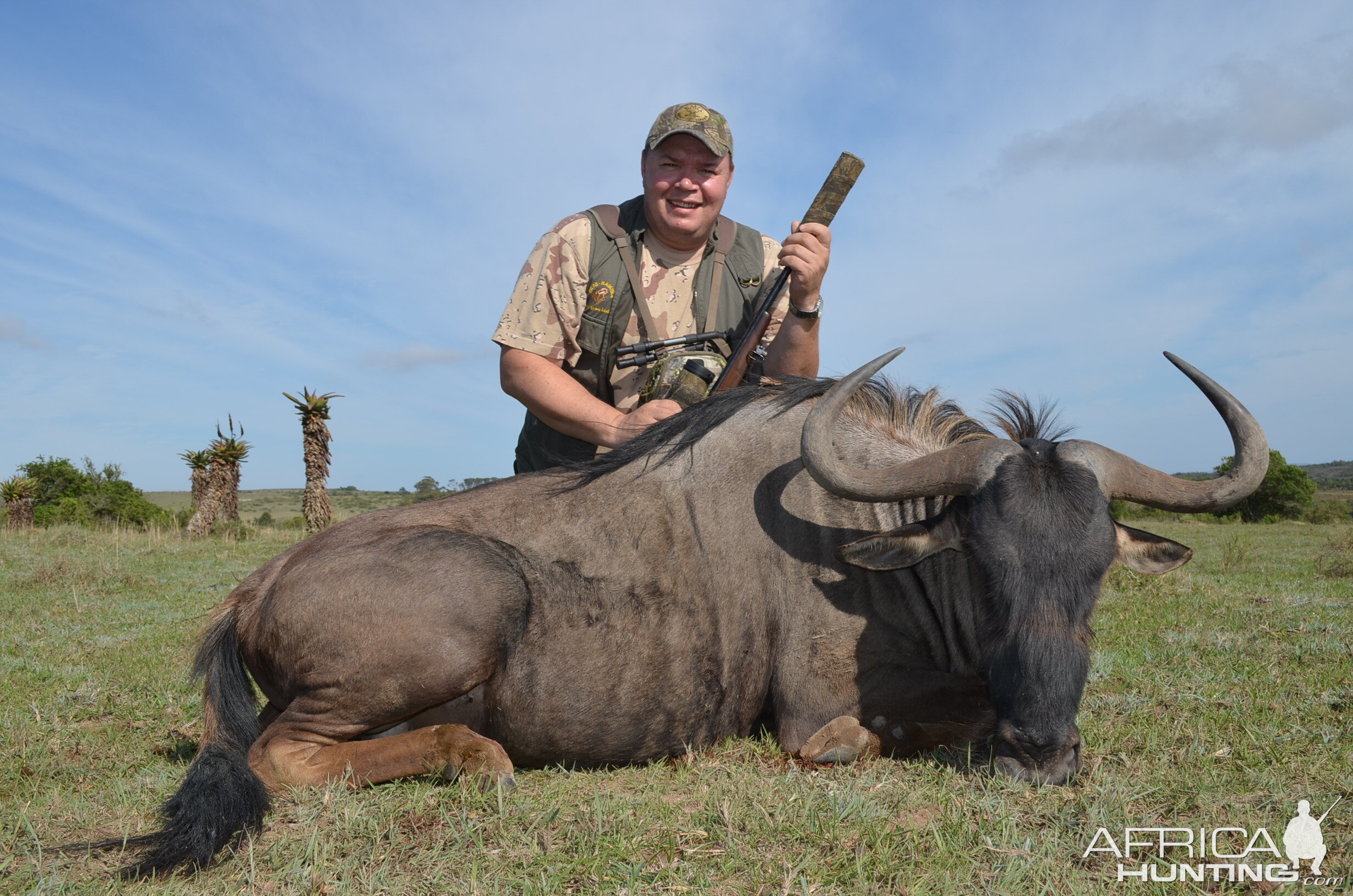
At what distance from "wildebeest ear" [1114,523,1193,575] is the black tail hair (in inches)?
134

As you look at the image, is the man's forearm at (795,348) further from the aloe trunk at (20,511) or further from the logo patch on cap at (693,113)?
the aloe trunk at (20,511)

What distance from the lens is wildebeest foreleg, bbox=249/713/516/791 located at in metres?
3.31

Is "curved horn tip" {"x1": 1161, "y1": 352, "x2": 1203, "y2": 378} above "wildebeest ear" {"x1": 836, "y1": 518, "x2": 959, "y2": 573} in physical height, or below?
above

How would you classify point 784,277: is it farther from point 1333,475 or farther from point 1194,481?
point 1333,475

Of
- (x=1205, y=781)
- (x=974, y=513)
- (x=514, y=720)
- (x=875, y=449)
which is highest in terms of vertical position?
(x=875, y=449)

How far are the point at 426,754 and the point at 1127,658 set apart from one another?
454 cm

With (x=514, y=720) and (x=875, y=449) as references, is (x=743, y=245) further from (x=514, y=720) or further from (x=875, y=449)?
(x=514, y=720)

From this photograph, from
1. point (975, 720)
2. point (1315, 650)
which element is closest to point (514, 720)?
point (975, 720)

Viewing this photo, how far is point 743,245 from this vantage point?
6301mm

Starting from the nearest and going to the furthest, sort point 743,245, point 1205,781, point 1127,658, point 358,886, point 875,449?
point 358,886 < point 1205,781 < point 875,449 < point 1127,658 < point 743,245

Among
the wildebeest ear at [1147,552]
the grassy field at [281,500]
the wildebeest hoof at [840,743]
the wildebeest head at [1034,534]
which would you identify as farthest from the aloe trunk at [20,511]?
the wildebeest ear at [1147,552]

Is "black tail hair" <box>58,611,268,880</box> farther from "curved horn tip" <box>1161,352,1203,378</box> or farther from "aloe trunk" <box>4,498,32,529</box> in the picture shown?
"aloe trunk" <box>4,498,32,529</box>

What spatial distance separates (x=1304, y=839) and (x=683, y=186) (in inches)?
179

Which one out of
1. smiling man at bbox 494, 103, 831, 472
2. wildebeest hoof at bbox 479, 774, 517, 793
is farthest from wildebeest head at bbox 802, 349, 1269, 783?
smiling man at bbox 494, 103, 831, 472
